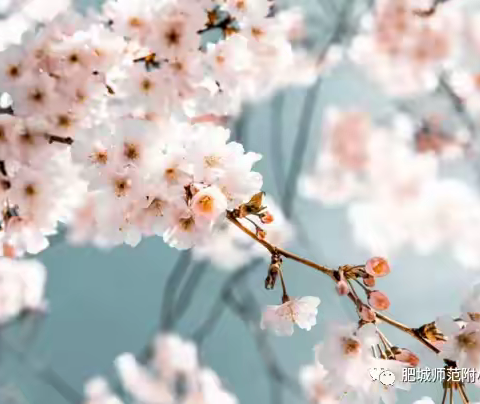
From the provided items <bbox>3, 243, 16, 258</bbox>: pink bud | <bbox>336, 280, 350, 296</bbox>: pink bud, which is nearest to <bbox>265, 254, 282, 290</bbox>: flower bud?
<bbox>336, 280, 350, 296</bbox>: pink bud

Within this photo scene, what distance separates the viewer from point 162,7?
4.47 feet

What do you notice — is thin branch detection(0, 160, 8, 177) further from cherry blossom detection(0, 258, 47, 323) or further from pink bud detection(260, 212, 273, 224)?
cherry blossom detection(0, 258, 47, 323)

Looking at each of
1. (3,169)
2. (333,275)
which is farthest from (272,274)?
(3,169)

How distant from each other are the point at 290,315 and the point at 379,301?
0.22 meters

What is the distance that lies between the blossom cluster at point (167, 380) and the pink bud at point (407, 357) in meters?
2.28

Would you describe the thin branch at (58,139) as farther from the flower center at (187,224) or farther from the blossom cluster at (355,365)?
the blossom cluster at (355,365)

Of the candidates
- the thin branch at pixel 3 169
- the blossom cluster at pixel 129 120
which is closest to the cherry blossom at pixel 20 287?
the blossom cluster at pixel 129 120

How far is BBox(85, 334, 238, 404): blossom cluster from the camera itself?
3.09 m

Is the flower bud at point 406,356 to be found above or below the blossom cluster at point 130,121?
below

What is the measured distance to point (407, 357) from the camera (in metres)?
0.94

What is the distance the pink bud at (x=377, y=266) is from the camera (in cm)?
94

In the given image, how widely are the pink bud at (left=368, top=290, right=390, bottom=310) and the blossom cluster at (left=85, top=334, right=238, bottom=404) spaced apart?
232 cm

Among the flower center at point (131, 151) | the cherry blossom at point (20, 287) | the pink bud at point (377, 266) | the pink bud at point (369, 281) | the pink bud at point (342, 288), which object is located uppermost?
the cherry blossom at point (20, 287)

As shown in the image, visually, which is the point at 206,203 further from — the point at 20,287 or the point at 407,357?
the point at 20,287
